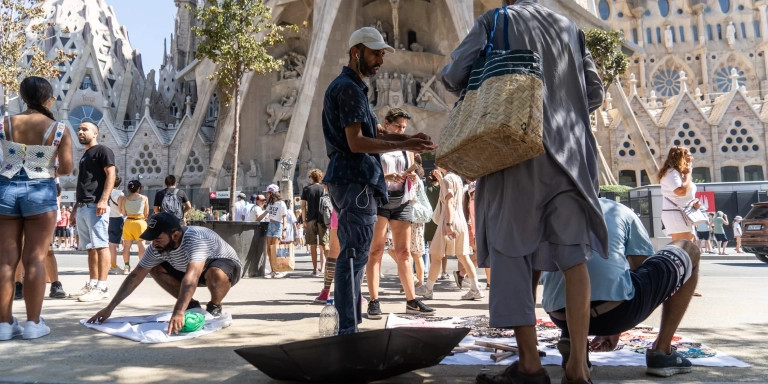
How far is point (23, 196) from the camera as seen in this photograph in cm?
389

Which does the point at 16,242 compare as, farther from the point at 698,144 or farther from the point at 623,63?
the point at 698,144

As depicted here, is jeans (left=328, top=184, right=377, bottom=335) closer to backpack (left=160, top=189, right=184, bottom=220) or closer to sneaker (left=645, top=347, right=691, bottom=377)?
sneaker (left=645, top=347, right=691, bottom=377)

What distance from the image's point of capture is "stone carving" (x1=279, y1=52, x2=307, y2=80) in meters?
29.1

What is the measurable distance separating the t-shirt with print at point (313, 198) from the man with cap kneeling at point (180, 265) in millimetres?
4691

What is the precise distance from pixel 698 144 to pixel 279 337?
38.9 metres

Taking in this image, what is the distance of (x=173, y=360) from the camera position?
3068 millimetres

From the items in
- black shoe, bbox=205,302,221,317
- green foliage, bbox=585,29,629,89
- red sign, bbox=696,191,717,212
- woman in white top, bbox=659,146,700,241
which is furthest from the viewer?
green foliage, bbox=585,29,629,89

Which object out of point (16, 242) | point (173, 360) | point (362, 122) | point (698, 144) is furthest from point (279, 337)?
point (698, 144)

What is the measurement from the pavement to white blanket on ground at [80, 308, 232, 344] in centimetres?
8

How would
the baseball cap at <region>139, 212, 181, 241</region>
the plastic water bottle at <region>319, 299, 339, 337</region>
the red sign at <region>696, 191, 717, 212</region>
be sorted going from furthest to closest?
the red sign at <region>696, 191, 717, 212</region>, the baseball cap at <region>139, 212, 181, 241</region>, the plastic water bottle at <region>319, 299, 339, 337</region>

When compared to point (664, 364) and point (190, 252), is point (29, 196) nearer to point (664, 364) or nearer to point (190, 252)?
point (190, 252)

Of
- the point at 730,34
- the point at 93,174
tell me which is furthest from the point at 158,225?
the point at 730,34

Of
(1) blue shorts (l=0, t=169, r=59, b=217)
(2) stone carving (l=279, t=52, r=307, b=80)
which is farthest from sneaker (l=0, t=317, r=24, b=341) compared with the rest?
(2) stone carving (l=279, t=52, r=307, b=80)

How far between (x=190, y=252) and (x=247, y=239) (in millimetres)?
4816
